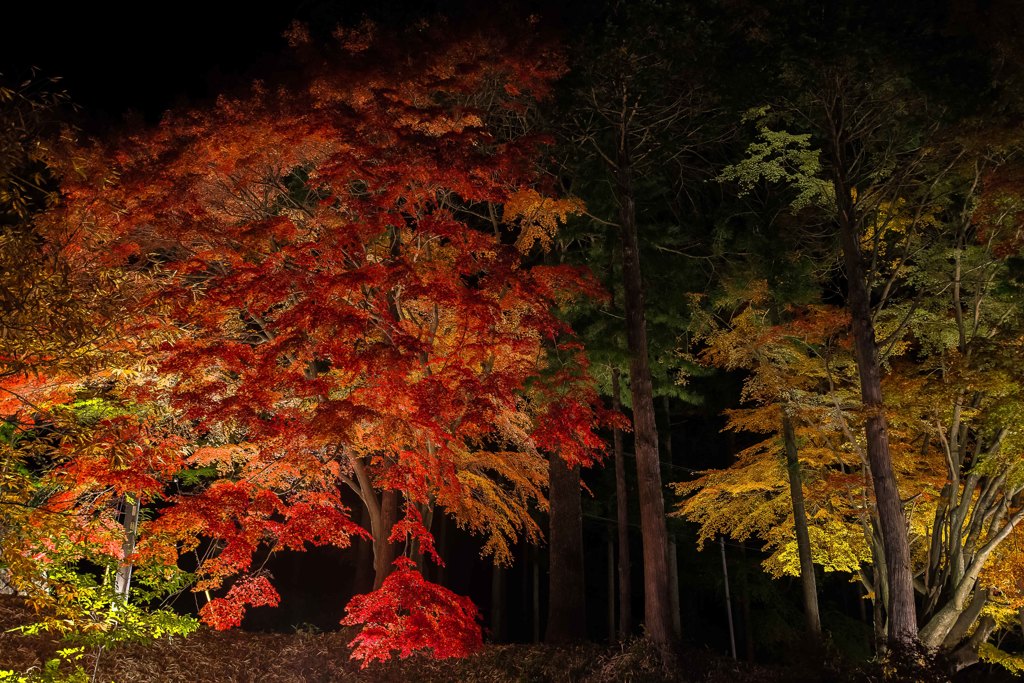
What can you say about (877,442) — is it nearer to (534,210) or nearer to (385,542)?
(534,210)

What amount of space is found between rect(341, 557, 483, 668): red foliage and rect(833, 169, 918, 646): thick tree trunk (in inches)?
248

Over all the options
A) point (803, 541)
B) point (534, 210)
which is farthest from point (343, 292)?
point (803, 541)

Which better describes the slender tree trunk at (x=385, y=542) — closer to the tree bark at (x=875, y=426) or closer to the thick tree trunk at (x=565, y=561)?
the thick tree trunk at (x=565, y=561)

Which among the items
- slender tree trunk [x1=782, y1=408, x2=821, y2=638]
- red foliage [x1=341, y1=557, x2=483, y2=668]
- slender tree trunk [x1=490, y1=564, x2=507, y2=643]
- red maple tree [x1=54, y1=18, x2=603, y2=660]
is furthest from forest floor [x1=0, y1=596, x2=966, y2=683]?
slender tree trunk [x1=490, y1=564, x2=507, y2=643]

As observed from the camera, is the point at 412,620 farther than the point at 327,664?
No

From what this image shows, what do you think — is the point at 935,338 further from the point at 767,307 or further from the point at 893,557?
the point at 893,557

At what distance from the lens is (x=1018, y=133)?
1154cm

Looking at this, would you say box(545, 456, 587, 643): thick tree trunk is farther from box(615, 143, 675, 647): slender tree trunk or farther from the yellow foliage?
the yellow foliage

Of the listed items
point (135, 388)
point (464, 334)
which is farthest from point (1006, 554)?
point (135, 388)

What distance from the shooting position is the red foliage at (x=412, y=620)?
33.3ft

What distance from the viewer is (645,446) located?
11500 mm

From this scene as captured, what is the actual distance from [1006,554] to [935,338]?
14.8 ft

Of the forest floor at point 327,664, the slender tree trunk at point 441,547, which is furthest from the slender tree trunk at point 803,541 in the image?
the slender tree trunk at point 441,547

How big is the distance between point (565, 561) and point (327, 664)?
177 inches
